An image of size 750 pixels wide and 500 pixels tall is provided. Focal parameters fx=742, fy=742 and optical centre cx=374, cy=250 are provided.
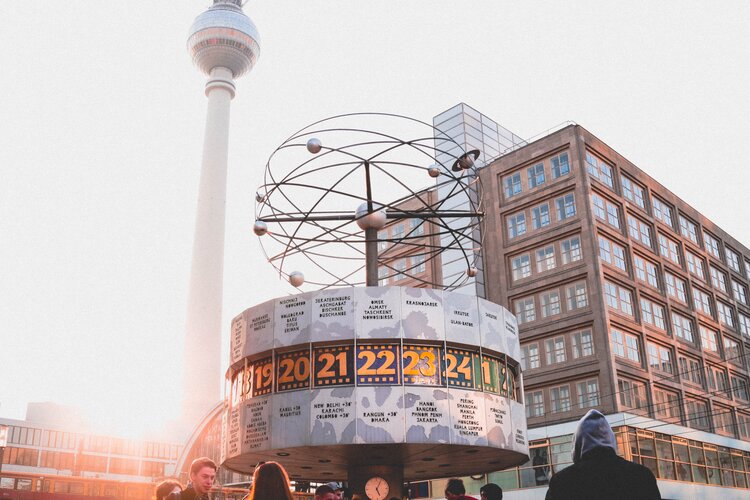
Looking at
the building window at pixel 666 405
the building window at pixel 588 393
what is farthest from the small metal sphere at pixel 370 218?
the building window at pixel 666 405

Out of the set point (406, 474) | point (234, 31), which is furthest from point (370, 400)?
point (234, 31)

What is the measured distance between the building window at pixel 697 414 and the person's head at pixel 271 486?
51979 millimetres

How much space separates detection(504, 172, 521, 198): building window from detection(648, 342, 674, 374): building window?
47.9 feet

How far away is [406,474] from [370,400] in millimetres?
6660

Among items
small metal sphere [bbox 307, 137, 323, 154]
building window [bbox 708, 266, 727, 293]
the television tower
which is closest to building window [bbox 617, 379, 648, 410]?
building window [bbox 708, 266, 727, 293]

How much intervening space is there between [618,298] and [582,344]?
4.45 metres

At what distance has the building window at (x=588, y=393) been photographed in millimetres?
46875

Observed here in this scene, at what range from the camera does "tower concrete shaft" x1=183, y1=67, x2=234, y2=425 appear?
112250mm

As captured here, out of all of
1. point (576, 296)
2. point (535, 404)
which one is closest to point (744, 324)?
point (576, 296)

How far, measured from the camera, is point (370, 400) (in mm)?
17859

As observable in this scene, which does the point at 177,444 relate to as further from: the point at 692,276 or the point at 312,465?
the point at 312,465

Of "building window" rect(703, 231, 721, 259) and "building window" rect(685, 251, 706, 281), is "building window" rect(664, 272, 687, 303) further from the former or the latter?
"building window" rect(703, 231, 721, 259)

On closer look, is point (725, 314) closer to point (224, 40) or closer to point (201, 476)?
point (201, 476)

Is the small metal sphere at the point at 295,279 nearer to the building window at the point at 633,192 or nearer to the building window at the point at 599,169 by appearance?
the building window at the point at 599,169
